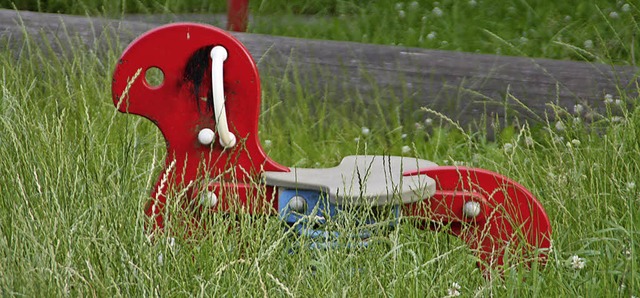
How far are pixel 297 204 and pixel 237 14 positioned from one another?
7.98 feet

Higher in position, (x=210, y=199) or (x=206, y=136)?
(x=206, y=136)

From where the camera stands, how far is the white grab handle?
2.59m

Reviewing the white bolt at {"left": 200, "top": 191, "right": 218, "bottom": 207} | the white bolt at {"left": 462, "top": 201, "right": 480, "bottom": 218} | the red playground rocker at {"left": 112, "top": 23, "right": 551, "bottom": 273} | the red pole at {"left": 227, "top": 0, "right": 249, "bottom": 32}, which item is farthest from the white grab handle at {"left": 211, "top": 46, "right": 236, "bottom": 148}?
the red pole at {"left": 227, "top": 0, "right": 249, "bottom": 32}

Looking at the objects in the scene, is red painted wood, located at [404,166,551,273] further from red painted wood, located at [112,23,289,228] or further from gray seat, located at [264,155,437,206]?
red painted wood, located at [112,23,289,228]

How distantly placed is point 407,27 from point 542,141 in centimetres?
188

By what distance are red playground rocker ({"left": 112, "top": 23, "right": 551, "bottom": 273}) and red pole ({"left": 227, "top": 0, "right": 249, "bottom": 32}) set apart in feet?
7.34

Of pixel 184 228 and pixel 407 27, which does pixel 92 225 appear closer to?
pixel 184 228

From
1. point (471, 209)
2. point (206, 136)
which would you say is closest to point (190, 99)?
point (206, 136)

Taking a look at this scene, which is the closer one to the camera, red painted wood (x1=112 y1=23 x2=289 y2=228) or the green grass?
the green grass

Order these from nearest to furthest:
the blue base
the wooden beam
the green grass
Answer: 1. the green grass
2. the blue base
3. the wooden beam

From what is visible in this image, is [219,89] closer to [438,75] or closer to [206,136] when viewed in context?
[206,136]

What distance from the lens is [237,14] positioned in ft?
16.1

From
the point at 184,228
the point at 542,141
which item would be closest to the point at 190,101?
the point at 184,228

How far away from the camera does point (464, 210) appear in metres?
Result: 2.62
